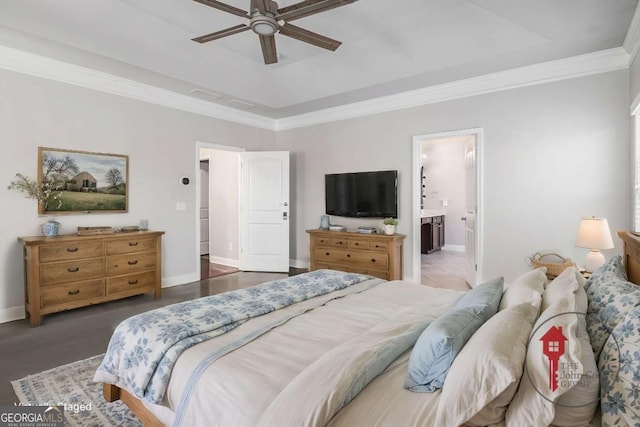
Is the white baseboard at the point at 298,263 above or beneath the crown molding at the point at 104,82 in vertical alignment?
beneath

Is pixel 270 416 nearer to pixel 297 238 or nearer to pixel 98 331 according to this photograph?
pixel 98 331

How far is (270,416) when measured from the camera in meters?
1.04

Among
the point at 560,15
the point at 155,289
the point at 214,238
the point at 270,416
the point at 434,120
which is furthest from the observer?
the point at 214,238

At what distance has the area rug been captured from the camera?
1.88 meters

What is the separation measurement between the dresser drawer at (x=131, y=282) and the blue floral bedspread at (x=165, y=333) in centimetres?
235

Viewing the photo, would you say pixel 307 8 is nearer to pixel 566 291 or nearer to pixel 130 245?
Result: pixel 566 291

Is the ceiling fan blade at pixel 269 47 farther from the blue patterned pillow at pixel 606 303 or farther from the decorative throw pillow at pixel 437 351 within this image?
the blue patterned pillow at pixel 606 303

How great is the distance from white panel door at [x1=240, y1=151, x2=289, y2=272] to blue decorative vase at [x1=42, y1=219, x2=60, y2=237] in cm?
276

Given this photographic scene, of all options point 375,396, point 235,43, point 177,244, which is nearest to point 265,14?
point 235,43

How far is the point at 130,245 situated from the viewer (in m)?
4.01

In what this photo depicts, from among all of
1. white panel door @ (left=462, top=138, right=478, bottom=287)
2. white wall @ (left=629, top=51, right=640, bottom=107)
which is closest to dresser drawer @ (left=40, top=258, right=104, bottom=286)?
white panel door @ (left=462, top=138, right=478, bottom=287)

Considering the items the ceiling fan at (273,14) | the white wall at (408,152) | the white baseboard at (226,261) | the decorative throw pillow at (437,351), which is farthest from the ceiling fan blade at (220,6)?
the white baseboard at (226,261)

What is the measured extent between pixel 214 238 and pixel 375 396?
20.2 feet

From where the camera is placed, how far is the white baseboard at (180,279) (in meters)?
4.83
